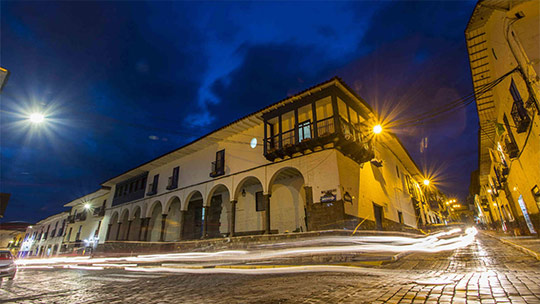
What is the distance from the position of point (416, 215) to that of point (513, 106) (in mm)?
19136

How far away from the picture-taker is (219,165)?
1805 centimetres

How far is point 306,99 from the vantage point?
13969 millimetres

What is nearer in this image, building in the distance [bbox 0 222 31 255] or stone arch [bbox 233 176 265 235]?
stone arch [bbox 233 176 265 235]

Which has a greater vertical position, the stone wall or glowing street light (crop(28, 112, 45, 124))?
glowing street light (crop(28, 112, 45, 124))

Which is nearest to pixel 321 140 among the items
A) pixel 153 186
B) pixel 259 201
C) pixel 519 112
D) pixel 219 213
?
pixel 259 201

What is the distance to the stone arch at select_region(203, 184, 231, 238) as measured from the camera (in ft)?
60.5

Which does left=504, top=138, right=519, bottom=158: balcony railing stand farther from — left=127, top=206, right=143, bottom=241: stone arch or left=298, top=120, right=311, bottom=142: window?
left=127, top=206, right=143, bottom=241: stone arch

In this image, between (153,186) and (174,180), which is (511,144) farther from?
(153,186)

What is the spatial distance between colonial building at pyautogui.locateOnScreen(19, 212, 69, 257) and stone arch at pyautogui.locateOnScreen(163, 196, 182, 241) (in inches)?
1026

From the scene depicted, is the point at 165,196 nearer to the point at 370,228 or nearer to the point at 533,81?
the point at 370,228

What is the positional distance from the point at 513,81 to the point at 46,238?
201 ft

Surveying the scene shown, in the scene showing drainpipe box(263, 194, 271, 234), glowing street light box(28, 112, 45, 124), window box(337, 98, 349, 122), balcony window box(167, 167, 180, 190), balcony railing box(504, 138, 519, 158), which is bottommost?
drainpipe box(263, 194, 271, 234)

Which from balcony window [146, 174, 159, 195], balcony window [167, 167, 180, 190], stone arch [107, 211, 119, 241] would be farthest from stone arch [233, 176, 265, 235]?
stone arch [107, 211, 119, 241]

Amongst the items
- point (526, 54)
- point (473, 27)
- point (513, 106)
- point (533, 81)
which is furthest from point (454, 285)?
point (513, 106)
